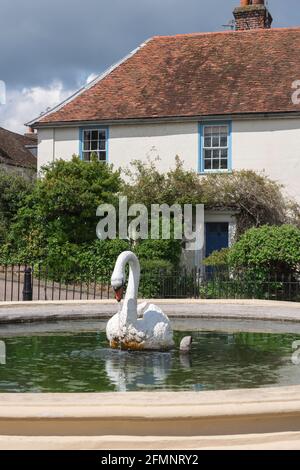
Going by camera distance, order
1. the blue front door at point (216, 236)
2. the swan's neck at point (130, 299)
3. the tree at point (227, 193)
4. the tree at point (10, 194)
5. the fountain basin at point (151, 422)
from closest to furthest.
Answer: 1. the fountain basin at point (151, 422)
2. the swan's neck at point (130, 299)
3. the tree at point (227, 193)
4. the blue front door at point (216, 236)
5. the tree at point (10, 194)

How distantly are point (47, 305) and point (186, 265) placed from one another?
1095 cm

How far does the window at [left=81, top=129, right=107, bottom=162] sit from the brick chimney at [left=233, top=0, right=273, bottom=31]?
8.53m

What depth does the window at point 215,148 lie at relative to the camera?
25.7 metres

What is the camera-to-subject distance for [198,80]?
88.7ft

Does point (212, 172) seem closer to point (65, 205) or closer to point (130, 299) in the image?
point (65, 205)

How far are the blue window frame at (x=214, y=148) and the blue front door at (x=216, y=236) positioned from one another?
1.99 meters

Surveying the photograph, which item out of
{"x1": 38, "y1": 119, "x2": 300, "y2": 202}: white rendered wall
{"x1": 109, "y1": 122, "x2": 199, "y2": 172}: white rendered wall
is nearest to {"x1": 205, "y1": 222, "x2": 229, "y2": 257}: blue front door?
{"x1": 38, "y1": 119, "x2": 300, "y2": 202}: white rendered wall

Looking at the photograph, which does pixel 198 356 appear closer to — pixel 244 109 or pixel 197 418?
pixel 197 418

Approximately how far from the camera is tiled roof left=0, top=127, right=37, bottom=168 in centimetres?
4256

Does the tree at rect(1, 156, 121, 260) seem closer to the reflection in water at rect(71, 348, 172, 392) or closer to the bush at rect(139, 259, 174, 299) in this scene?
the bush at rect(139, 259, 174, 299)

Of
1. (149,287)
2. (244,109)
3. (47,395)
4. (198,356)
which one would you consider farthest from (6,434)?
(244,109)

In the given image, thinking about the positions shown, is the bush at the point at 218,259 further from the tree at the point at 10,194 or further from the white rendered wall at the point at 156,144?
the tree at the point at 10,194

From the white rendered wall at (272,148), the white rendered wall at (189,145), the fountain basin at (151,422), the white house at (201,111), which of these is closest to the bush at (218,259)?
the white house at (201,111)

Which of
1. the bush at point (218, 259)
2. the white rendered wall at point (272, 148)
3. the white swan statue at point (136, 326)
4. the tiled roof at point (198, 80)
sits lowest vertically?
the white swan statue at point (136, 326)
